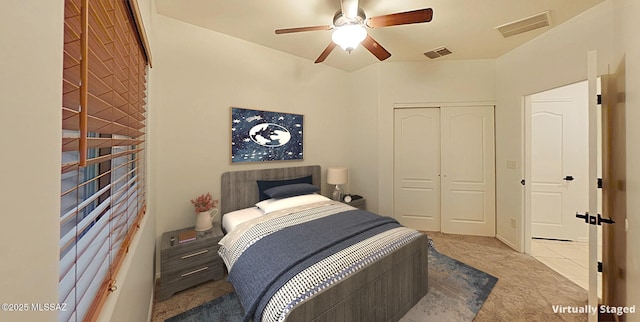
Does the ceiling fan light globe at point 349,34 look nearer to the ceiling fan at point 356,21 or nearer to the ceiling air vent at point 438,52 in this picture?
the ceiling fan at point 356,21

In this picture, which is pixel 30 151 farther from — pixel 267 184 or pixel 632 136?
pixel 632 136

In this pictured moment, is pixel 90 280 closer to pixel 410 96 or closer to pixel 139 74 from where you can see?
pixel 139 74

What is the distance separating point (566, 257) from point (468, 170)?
1.48 metres

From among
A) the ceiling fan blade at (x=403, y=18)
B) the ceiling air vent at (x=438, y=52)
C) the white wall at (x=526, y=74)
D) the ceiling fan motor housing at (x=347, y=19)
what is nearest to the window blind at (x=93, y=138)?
the ceiling fan motor housing at (x=347, y=19)

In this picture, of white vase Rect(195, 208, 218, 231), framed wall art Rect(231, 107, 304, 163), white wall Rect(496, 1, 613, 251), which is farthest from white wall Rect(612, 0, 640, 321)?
white vase Rect(195, 208, 218, 231)

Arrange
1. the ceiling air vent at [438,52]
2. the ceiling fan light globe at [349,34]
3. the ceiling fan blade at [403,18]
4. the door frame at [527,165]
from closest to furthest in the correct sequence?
the ceiling fan blade at [403,18], the ceiling fan light globe at [349,34], the door frame at [527,165], the ceiling air vent at [438,52]

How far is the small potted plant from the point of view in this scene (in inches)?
88.4

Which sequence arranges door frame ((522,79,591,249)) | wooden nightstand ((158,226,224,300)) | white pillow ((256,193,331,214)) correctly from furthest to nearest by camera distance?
door frame ((522,79,591,249))
white pillow ((256,193,331,214))
wooden nightstand ((158,226,224,300))

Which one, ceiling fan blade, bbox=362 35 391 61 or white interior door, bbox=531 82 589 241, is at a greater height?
ceiling fan blade, bbox=362 35 391 61

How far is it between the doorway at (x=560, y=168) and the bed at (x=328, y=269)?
2.50 metres

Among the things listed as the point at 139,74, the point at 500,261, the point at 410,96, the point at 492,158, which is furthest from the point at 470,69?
the point at 139,74

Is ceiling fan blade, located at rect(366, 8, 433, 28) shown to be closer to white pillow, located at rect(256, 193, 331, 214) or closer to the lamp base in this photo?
white pillow, located at rect(256, 193, 331, 214)

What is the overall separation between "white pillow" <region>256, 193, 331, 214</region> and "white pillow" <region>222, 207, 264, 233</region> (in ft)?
0.28

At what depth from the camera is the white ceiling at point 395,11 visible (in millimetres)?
2027
